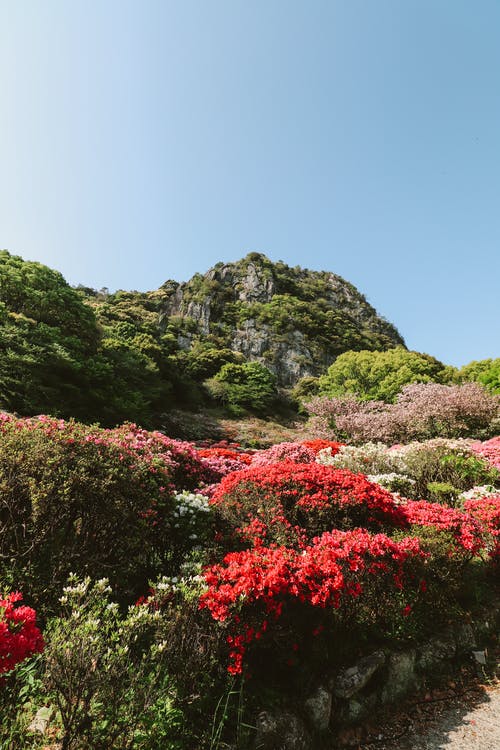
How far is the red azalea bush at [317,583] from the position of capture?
2789 millimetres

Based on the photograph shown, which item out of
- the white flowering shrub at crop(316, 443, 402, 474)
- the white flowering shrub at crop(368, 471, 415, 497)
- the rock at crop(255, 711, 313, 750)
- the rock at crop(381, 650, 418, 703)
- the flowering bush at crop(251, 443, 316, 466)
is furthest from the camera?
the flowering bush at crop(251, 443, 316, 466)

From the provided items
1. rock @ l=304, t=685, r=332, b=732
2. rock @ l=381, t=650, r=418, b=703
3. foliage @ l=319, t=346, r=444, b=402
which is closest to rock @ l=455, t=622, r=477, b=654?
rock @ l=381, t=650, r=418, b=703

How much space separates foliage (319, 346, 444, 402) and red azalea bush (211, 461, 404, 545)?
816 inches

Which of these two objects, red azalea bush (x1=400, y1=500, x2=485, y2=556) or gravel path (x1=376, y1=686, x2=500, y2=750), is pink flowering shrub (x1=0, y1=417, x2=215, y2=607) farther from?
red azalea bush (x1=400, y1=500, x2=485, y2=556)

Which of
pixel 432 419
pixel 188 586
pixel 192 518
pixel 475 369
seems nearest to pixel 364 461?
pixel 192 518

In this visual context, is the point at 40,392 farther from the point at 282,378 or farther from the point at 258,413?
the point at 282,378

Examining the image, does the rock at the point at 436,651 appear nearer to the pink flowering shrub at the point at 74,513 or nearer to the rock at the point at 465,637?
the rock at the point at 465,637

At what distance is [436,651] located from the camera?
3.78m

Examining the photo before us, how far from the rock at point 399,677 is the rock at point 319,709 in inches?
30.0

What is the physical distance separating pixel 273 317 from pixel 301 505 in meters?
55.5

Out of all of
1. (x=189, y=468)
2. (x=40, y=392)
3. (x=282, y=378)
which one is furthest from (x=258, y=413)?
(x=189, y=468)

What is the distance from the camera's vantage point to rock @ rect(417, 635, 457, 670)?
3.66 metres

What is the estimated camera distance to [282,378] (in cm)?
5259

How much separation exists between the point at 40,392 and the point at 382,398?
2146cm
